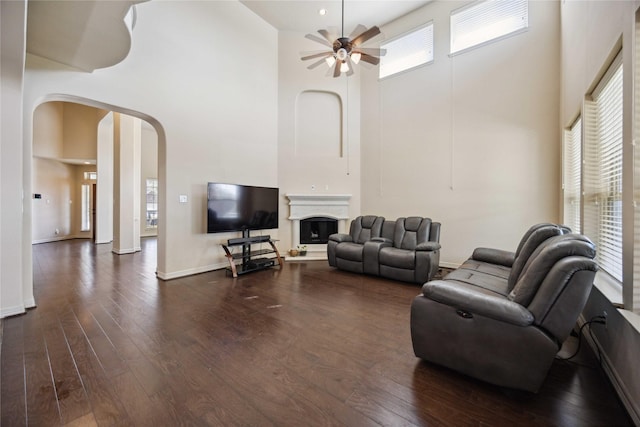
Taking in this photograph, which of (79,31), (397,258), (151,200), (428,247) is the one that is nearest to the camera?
(79,31)

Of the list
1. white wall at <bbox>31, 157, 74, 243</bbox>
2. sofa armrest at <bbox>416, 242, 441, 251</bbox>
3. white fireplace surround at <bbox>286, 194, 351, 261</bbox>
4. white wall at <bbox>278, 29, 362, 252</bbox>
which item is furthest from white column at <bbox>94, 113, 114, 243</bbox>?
sofa armrest at <bbox>416, 242, 441, 251</bbox>

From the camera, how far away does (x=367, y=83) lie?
6.00 m

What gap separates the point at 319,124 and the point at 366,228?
2.73 m

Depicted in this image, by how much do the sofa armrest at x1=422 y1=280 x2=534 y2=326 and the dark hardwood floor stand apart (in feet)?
1.62

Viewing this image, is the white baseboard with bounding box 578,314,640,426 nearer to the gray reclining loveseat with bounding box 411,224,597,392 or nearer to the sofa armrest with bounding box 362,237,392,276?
the gray reclining loveseat with bounding box 411,224,597,392

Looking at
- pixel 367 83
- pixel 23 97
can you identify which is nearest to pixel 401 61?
pixel 367 83

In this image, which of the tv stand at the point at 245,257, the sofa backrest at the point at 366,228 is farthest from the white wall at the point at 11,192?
the sofa backrest at the point at 366,228

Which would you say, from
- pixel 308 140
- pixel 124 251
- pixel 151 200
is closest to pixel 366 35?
pixel 308 140

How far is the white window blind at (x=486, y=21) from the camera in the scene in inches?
169

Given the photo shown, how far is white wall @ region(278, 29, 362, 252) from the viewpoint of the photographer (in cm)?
591

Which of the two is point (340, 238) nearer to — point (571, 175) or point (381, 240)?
point (381, 240)

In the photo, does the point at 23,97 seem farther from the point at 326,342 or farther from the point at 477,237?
the point at 477,237

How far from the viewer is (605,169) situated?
2.37 m

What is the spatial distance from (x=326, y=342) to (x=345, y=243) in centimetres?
267
